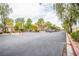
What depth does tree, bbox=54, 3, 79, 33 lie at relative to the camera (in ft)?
5.50

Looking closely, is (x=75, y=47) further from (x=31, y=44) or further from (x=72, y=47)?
(x=31, y=44)

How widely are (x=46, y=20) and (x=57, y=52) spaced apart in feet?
1.12

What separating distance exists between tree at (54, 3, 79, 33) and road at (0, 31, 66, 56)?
0.45 feet

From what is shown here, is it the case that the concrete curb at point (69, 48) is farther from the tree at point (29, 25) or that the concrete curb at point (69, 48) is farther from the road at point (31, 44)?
the tree at point (29, 25)

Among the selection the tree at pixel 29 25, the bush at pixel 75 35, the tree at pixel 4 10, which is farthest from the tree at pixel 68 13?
the tree at pixel 4 10

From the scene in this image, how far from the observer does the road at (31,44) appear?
1648 mm

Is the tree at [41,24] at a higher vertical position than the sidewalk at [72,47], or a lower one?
higher

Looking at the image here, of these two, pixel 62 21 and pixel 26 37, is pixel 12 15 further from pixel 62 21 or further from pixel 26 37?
pixel 62 21

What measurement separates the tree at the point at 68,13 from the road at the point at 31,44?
137 millimetres

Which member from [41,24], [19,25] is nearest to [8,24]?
[19,25]

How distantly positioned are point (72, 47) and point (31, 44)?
417 millimetres

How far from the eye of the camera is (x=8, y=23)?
1673mm

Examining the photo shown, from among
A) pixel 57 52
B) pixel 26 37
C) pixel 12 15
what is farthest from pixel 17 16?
pixel 57 52

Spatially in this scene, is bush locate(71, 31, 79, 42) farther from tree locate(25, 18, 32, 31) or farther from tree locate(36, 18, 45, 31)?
tree locate(25, 18, 32, 31)
